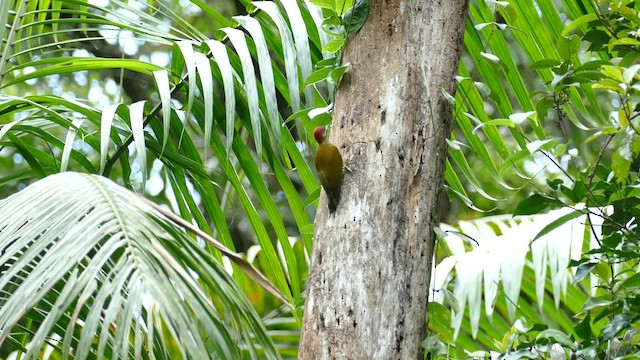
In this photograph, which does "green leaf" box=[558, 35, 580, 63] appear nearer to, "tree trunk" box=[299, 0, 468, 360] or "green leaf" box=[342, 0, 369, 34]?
"tree trunk" box=[299, 0, 468, 360]

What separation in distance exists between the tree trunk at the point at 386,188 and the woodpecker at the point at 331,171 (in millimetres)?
13

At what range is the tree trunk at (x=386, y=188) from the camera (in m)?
0.94

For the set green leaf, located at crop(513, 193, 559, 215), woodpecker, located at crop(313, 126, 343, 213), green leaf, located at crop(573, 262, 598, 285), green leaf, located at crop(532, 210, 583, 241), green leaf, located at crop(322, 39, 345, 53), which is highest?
green leaf, located at crop(322, 39, 345, 53)

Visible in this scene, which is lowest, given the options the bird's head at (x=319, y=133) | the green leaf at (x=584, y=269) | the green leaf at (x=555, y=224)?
the green leaf at (x=584, y=269)

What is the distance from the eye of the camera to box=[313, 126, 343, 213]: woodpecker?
0.99 metres

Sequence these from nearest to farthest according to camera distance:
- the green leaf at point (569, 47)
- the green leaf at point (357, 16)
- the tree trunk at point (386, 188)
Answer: the tree trunk at point (386, 188) < the green leaf at point (357, 16) < the green leaf at point (569, 47)

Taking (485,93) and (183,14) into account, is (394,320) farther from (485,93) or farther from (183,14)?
(183,14)

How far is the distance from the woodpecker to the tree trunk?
0.01 m

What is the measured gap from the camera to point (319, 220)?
1033 mm

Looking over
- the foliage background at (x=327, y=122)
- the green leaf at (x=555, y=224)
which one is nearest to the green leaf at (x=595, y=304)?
the foliage background at (x=327, y=122)

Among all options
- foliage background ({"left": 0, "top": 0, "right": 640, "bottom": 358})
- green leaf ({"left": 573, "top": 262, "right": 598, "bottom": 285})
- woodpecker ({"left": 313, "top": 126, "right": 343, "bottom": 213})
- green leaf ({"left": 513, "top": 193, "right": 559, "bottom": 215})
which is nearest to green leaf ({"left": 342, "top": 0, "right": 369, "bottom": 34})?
foliage background ({"left": 0, "top": 0, "right": 640, "bottom": 358})

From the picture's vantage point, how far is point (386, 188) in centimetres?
100

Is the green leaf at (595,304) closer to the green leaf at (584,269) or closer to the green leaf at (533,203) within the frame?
the green leaf at (584,269)

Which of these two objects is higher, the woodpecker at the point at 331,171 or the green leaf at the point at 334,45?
the green leaf at the point at 334,45
